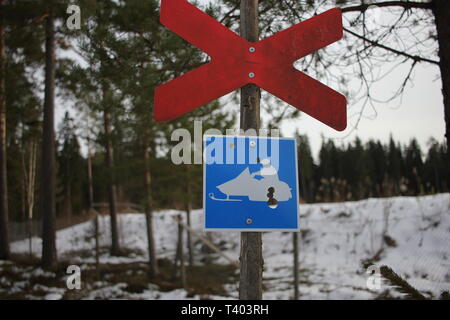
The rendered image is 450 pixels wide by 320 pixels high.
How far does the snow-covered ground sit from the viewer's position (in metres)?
6.95

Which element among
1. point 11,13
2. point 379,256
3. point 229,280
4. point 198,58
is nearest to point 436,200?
point 379,256

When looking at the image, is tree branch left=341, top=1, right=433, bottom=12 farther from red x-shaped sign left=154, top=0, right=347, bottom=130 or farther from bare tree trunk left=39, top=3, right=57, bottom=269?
bare tree trunk left=39, top=3, right=57, bottom=269

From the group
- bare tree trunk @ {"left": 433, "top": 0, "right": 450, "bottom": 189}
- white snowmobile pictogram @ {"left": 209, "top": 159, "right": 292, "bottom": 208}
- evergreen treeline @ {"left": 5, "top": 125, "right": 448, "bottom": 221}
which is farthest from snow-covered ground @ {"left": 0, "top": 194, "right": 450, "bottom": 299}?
white snowmobile pictogram @ {"left": 209, "top": 159, "right": 292, "bottom": 208}

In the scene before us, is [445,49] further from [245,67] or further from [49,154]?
[49,154]

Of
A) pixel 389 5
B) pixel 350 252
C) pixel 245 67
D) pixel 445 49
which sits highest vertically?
pixel 389 5

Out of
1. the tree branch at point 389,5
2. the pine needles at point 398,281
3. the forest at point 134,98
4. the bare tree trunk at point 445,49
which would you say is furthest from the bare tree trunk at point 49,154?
the pine needles at point 398,281

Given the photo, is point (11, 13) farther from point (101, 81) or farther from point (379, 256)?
point (379, 256)

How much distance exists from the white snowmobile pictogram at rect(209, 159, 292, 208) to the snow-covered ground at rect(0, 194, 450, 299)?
4.70m

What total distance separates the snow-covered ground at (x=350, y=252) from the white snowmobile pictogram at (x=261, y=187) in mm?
4698

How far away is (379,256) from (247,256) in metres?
7.51

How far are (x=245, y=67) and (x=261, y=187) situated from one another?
21.7 inches

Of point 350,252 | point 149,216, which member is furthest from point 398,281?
point 149,216

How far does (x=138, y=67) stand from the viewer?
348 centimetres

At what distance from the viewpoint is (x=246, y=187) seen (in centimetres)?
170
